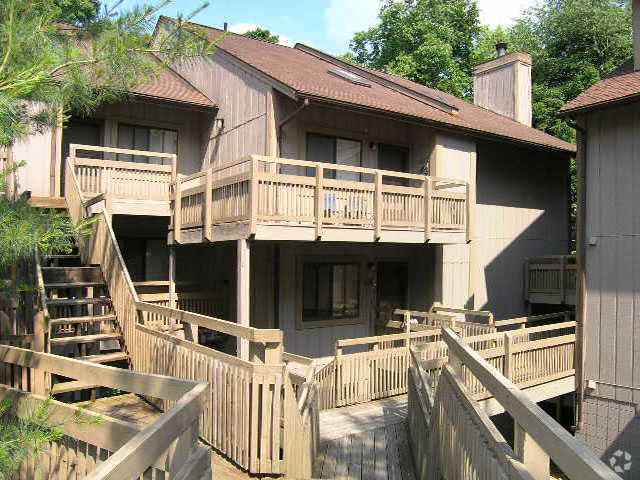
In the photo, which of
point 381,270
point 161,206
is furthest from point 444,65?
point 161,206

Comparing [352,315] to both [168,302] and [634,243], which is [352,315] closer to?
[168,302]

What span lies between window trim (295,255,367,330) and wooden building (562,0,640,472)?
212 inches

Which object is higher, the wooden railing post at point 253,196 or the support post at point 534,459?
the wooden railing post at point 253,196

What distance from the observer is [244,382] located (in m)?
5.55

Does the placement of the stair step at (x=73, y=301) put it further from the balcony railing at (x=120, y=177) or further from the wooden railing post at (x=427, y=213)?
the wooden railing post at (x=427, y=213)

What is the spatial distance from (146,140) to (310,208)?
639cm

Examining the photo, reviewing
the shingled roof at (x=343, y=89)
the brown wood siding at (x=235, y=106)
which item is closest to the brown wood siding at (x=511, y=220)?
the shingled roof at (x=343, y=89)

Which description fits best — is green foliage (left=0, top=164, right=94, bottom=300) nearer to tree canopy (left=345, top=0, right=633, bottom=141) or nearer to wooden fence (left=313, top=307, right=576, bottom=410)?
wooden fence (left=313, top=307, right=576, bottom=410)

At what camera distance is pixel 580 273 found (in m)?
12.6

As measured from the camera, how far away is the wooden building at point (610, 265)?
37.9ft

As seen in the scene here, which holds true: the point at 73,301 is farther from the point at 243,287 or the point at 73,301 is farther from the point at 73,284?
the point at 243,287

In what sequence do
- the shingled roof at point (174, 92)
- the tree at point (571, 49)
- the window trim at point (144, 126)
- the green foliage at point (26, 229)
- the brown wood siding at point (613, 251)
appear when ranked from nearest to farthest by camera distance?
1. the green foliage at point (26, 229)
2. the brown wood siding at point (613, 251)
3. the shingled roof at point (174, 92)
4. the window trim at point (144, 126)
5. the tree at point (571, 49)

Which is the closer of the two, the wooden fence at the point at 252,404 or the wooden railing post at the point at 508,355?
the wooden fence at the point at 252,404

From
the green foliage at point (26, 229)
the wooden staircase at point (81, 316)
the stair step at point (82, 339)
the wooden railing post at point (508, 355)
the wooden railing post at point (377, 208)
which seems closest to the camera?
the green foliage at point (26, 229)
